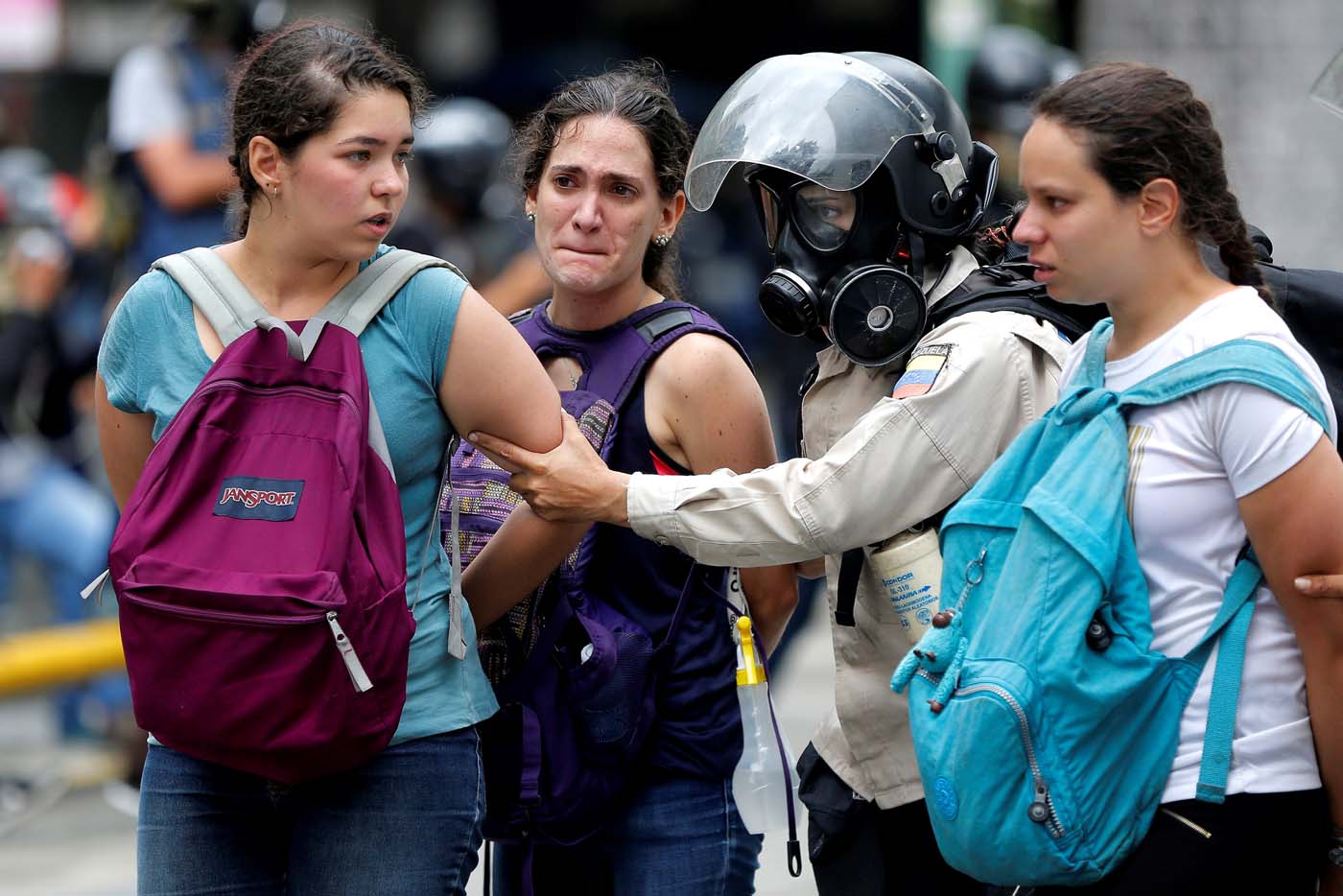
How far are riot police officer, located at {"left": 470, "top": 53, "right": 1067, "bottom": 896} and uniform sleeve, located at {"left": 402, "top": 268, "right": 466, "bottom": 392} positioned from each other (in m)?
0.19

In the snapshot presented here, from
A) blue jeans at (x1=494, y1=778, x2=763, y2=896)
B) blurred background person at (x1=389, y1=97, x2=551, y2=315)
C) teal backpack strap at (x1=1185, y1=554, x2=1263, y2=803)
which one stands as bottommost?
blue jeans at (x1=494, y1=778, x2=763, y2=896)

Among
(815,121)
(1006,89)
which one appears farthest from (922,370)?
(1006,89)

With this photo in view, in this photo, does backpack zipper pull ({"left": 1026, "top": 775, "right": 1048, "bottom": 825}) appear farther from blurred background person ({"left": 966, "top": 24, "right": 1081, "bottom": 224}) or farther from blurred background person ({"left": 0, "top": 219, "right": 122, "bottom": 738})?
blurred background person ({"left": 0, "top": 219, "right": 122, "bottom": 738})

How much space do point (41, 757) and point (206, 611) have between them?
511 cm

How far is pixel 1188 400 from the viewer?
2.25 meters

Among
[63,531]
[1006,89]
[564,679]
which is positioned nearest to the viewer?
[564,679]

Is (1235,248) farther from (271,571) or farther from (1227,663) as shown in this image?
(271,571)

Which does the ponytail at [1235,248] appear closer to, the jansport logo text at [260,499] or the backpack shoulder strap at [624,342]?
the backpack shoulder strap at [624,342]

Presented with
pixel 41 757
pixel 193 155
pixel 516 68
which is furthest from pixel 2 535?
pixel 516 68

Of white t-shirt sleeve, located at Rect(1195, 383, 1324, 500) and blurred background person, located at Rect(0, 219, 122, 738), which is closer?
white t-shirt sleeve, located at Rect(1195, 383, 1324, 500)

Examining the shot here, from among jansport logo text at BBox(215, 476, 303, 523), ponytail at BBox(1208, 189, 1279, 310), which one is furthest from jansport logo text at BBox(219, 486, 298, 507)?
ponytail at BBox(1208, 189, 1279, 310)

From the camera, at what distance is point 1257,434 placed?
7.14 feet

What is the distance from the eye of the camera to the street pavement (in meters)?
5.60

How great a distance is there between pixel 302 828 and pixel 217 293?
80 centimetres
